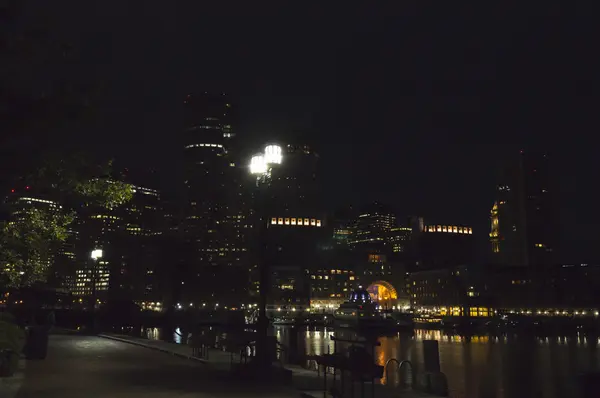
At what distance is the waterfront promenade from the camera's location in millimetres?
16266

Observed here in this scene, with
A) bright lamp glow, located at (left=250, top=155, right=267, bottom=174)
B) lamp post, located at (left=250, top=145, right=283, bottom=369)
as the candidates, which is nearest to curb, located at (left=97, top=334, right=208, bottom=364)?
lamp post, located at (left=250, top=145, right=283, bottom=369)

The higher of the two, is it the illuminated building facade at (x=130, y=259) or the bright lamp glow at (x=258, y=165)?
the illuminated building facade at (x=130, y=259)

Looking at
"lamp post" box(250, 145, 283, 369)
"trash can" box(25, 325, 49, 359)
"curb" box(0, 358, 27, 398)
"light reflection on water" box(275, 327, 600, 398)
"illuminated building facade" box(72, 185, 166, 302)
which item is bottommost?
"light reflection on water" box(275, 327, 600, 398)

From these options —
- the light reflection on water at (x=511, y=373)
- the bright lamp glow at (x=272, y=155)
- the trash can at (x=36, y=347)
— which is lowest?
the light reflection on water at (x=511, y=373)

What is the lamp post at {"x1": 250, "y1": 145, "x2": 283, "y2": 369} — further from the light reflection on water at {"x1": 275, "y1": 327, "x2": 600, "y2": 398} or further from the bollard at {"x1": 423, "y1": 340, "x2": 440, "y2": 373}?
the light reflection on water at {"x1": 275, "y1": 327, "x2": 600, "y2": 398}

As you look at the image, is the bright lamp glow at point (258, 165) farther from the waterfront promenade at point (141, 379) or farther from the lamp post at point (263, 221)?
the waterfront promenade at point (141, 379)

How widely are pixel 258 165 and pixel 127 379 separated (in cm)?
827

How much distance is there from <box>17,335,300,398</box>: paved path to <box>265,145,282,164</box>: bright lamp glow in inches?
293

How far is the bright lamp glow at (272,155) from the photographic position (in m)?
22.3

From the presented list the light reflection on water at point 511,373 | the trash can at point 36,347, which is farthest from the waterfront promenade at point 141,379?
the light reflection on water at point 511,373

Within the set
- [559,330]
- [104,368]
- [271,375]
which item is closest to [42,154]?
[271,375]

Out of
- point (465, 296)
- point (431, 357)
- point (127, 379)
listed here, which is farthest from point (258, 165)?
point (465, 296)

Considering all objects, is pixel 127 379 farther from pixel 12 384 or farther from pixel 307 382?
pixel 307 382

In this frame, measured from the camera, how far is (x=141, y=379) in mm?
19000
